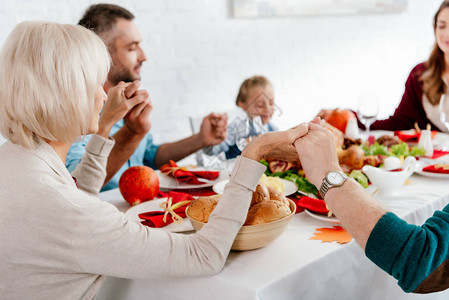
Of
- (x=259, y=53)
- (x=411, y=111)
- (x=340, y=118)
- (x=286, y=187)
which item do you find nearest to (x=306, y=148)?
(x=286, y=187)

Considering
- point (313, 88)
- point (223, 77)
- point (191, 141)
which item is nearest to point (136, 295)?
point (191, 141)

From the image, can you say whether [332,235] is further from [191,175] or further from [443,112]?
[443,112]

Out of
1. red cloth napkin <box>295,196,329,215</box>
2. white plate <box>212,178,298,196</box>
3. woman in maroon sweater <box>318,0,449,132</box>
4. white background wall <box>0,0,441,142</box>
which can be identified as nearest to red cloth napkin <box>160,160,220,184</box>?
white plate <box>212,178,298,196</box>

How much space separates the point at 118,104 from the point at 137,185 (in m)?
0.26

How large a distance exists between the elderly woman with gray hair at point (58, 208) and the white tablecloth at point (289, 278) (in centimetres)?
6

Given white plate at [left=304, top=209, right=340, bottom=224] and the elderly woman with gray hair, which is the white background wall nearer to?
the elderly woman with gray hair

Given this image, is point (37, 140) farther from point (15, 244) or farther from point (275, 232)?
point (275, 232)

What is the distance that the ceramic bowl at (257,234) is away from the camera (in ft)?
3.20

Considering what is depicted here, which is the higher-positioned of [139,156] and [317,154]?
[317,154]

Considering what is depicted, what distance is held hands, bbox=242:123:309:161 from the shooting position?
1.02 metres

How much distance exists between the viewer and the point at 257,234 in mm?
984

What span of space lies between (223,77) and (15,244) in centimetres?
289

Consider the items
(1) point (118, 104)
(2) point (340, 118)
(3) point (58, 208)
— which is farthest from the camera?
(2) point (340, 118)

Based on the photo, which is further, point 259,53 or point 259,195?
point 259,53
